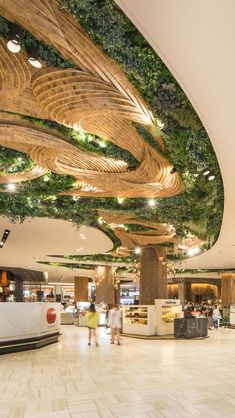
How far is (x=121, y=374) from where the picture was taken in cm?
733

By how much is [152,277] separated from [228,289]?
11.1 meters

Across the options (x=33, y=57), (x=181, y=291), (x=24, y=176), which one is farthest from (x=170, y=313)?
(x=181, y=291)

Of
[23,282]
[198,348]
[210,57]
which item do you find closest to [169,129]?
[210,57]

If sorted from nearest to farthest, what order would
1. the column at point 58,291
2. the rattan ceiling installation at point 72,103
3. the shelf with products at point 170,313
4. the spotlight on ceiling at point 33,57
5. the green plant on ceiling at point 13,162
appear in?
the rattan ceiling installation at point 72,103 < the spotlight on ceiling at point 33,57 < the green plant on ceiling at point 13,162 < the shelf with products at point 170,313 < the column at point 58,291

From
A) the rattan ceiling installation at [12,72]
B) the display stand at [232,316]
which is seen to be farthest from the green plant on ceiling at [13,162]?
the display stand at [232,316]

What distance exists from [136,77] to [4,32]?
142cm

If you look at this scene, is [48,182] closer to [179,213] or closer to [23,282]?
[179,213]

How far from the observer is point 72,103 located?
4.84m

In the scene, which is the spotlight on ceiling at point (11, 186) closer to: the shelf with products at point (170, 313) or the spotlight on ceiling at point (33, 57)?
the spotlight on ceiling at point (33, 57)

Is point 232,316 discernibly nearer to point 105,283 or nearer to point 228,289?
point 228,289

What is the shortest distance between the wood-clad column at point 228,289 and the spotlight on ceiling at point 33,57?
23422 millimetres

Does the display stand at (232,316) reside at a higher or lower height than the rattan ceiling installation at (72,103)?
lower

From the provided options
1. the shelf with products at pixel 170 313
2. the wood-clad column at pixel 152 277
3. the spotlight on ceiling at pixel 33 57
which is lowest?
the shelf with products at pixel 170 313

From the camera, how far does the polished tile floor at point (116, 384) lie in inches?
198
